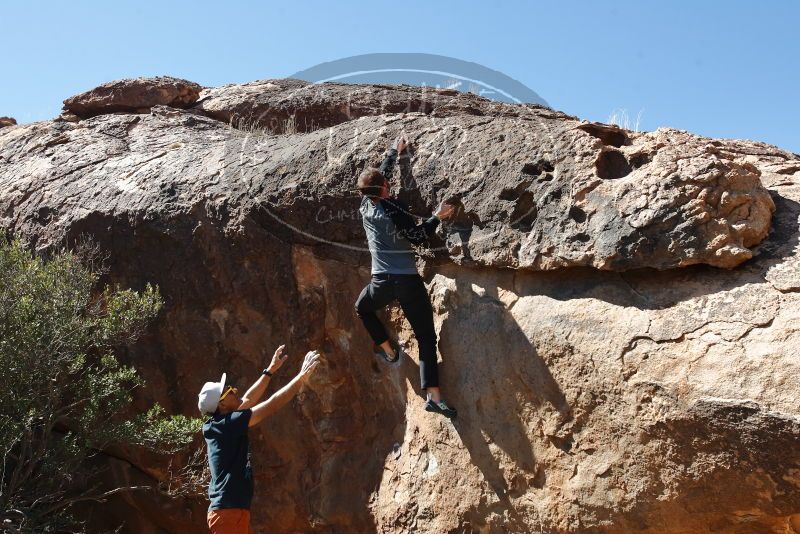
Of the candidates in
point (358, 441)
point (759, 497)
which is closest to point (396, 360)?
point (358, 441)

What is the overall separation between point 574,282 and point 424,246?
121 cm

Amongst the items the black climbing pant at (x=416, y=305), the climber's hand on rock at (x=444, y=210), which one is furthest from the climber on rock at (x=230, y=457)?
the climber's hand on rock at (x=444, y=210)

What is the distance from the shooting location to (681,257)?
15.4ft

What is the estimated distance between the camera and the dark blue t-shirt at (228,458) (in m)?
4.65

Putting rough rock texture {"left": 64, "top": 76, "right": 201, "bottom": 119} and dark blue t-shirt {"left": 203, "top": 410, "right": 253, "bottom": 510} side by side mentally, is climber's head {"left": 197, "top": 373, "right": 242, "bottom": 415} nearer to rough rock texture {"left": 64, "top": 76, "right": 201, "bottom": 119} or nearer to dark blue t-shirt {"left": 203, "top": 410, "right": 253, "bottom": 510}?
dark blue t-shirt {"left": 203, "top": 410, "right": 253, "bottom": 510}

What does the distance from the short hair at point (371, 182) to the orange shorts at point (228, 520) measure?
7.25 ft

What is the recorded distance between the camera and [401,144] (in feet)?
20.0

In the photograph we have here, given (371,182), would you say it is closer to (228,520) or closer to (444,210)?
(444,210)

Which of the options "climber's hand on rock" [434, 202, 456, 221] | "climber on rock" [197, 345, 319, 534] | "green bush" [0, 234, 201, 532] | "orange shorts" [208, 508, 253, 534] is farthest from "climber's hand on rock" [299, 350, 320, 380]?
"green bush" [0, 234, 201, 532]

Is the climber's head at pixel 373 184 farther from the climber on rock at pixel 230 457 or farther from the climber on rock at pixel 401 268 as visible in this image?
the climber on rock at pixel 230 457

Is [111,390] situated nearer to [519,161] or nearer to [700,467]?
[519,161]

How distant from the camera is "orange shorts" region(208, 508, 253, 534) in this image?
4.66m

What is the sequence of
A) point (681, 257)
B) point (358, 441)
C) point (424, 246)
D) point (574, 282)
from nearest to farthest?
point (681, 257) → point (574, 282) → point (424, 246) → point (358, 441)

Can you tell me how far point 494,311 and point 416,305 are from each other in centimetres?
52
